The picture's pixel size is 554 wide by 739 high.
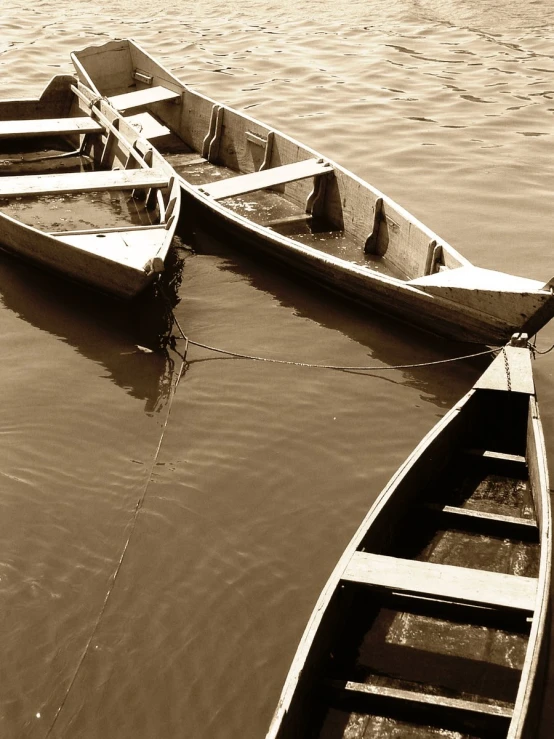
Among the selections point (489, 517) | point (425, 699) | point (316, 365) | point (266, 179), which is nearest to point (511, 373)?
point (489, 517)

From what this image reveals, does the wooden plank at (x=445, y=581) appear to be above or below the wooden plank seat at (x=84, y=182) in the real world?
below

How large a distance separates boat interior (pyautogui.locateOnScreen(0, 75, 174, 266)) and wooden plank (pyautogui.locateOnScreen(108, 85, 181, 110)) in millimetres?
572

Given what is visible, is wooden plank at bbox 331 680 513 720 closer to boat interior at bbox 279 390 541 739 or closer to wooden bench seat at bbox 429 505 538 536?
boat interior at bbox 279 390 541 739

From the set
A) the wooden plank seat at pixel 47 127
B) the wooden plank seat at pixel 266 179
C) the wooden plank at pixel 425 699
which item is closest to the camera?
the wooden plank at pixel 425 699

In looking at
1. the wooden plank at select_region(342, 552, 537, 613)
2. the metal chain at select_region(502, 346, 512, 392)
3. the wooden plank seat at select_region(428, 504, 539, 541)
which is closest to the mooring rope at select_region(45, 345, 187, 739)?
the wooden plank at select_region(342, 552, 537, 613)

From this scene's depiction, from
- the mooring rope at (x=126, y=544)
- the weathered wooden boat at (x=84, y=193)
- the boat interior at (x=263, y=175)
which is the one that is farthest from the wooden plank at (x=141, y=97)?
the mooring rope at (x=126, y=544)

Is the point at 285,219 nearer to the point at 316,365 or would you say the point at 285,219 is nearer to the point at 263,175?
the point at 263,175

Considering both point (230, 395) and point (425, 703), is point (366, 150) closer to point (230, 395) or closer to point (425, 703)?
point (230, 395)

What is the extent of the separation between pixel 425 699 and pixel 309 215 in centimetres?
724

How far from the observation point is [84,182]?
9750 millimetres

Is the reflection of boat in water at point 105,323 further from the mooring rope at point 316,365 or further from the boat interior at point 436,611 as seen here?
the boat interior at point 436,611

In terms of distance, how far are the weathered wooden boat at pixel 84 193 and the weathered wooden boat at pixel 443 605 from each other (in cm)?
351

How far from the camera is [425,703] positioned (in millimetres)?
4395

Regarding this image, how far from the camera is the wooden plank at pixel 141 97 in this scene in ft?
41.4
